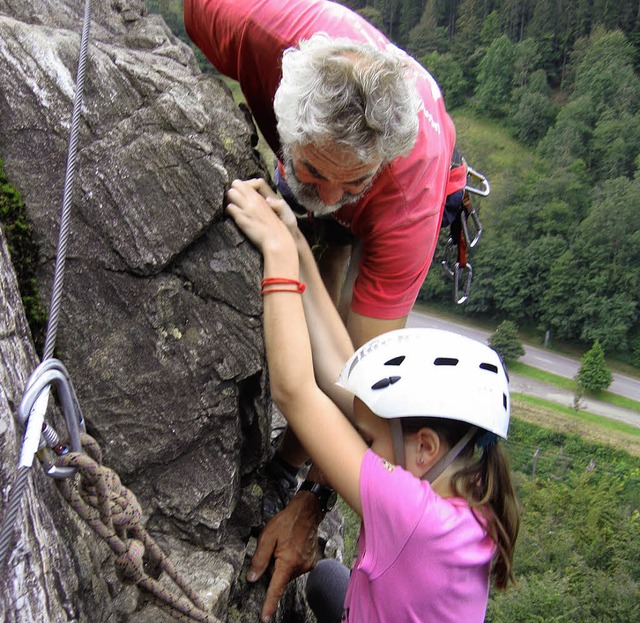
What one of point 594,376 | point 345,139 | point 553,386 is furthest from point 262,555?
point 553,386

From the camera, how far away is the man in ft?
8.63

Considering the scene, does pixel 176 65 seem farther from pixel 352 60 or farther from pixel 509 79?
pixel 509 79

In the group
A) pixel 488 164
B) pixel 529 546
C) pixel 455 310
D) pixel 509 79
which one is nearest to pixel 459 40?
pixel 509 79

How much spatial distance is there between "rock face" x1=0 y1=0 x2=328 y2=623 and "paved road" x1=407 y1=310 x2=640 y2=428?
3703cm

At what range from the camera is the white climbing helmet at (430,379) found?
248 centimetres

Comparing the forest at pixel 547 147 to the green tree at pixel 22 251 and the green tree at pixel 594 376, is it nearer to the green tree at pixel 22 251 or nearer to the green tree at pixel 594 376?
the green tree at pixel 594 376

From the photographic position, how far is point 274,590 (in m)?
3.50

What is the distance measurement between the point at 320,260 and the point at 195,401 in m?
1.33

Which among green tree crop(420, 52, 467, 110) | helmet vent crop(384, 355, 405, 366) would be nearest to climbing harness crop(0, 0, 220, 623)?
helmet vent crop(384, 355, 405, 366)

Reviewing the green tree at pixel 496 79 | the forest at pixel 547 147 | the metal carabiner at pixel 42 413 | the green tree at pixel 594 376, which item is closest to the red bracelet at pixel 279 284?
the metal carabiner at pixel 42 413

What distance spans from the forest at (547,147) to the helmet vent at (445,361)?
113ft

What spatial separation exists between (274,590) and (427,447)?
1.52 metres

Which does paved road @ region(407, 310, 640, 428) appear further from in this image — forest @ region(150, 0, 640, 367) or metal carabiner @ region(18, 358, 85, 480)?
metal carabiner @ region(18, 358, 85, 480)

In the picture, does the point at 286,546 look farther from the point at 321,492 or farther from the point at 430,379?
the point at 430,379
